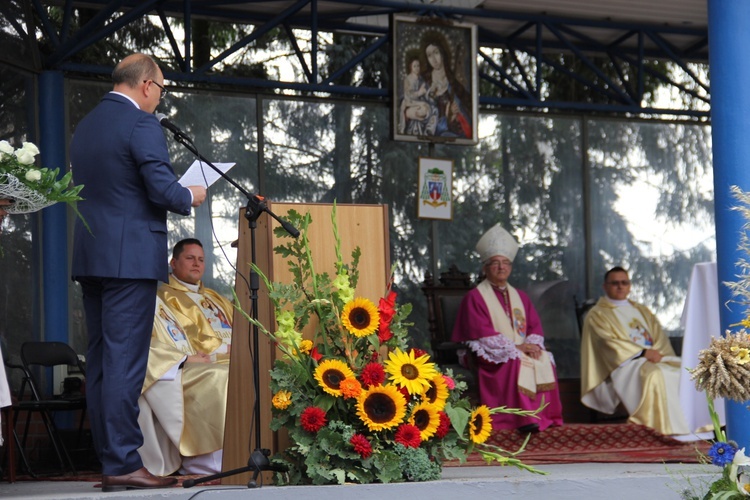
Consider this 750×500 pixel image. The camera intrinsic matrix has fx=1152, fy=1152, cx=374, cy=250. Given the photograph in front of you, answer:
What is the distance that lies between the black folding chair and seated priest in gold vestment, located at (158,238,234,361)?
87 cm

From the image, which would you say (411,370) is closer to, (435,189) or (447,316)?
(447,316)

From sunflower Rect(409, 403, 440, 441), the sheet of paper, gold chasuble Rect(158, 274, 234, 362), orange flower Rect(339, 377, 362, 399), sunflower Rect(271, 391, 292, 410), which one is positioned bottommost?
sunflower Rect(409, 403, 440, 441)

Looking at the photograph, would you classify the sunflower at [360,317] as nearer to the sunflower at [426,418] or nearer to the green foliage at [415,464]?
the sunflower at [426,418]

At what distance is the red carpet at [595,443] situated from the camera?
770cm

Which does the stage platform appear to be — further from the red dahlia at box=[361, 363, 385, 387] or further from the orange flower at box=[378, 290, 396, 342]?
the orange flower at box=[378, 290, 396, 342]

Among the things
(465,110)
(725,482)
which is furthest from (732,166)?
(465,110)

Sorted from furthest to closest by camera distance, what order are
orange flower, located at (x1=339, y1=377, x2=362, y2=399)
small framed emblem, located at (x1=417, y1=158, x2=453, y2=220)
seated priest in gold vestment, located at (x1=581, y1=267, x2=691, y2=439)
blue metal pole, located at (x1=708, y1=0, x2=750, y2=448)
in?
small framed emblem, located at (x1=417, y1=158, x2=453, y2=220) < seated priest in gold vestment, located at (x1=581, y1=267, x2=691, y2=439) < blue metal pole, located at (x1=708, y1=0, x2=750, y2=448) < orange flower, located at (x1=339, y1=377, x2=362, y2=399)

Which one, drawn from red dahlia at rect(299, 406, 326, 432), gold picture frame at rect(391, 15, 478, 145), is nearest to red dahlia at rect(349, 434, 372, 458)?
red dahlia at rect(299, 406, 326, 432)

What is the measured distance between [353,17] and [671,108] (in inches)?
129

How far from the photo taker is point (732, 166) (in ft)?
17.6

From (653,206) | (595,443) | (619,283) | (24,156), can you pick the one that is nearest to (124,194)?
(24,156)

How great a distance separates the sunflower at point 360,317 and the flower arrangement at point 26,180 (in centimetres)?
114

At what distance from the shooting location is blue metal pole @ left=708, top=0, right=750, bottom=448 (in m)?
5.27

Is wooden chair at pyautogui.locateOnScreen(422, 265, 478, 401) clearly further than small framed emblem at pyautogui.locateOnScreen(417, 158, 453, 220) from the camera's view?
No
